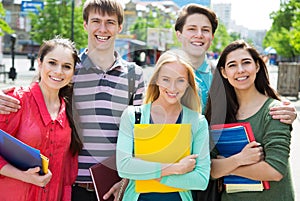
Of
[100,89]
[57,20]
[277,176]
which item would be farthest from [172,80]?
[57,20]

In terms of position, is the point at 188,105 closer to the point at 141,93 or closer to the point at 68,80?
the point at 141,93

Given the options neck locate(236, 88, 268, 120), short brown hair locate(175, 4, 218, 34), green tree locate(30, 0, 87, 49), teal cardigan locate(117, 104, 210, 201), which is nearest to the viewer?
teal cardigan locate(117, 104, 210, 201)

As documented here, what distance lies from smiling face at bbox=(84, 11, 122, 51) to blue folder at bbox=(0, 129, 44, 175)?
2.97 ft

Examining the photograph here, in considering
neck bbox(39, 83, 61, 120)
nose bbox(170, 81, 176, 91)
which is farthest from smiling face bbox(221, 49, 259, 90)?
neck bbox(39, 83, 61, 120)

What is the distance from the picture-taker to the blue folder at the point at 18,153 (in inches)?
101

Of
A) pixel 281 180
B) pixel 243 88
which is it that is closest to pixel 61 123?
pixel 243 88

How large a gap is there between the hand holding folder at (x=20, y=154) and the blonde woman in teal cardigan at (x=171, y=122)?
471 mm

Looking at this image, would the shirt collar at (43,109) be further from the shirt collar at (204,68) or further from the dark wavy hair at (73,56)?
the shirt collar at (204,68)

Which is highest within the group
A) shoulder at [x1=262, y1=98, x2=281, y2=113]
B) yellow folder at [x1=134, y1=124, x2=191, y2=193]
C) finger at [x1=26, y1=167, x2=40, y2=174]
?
shoulder at [x1=262, y1=98, x2=281, y2=113]

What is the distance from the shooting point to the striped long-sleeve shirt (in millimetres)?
2984

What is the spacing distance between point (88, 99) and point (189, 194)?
0.94m

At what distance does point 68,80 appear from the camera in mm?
2938

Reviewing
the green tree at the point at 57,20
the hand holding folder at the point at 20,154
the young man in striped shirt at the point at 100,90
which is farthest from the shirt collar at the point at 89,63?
the green tree at the point at 57,20

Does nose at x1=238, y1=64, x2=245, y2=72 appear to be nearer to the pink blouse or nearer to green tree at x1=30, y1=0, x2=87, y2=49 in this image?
the pink blouse
